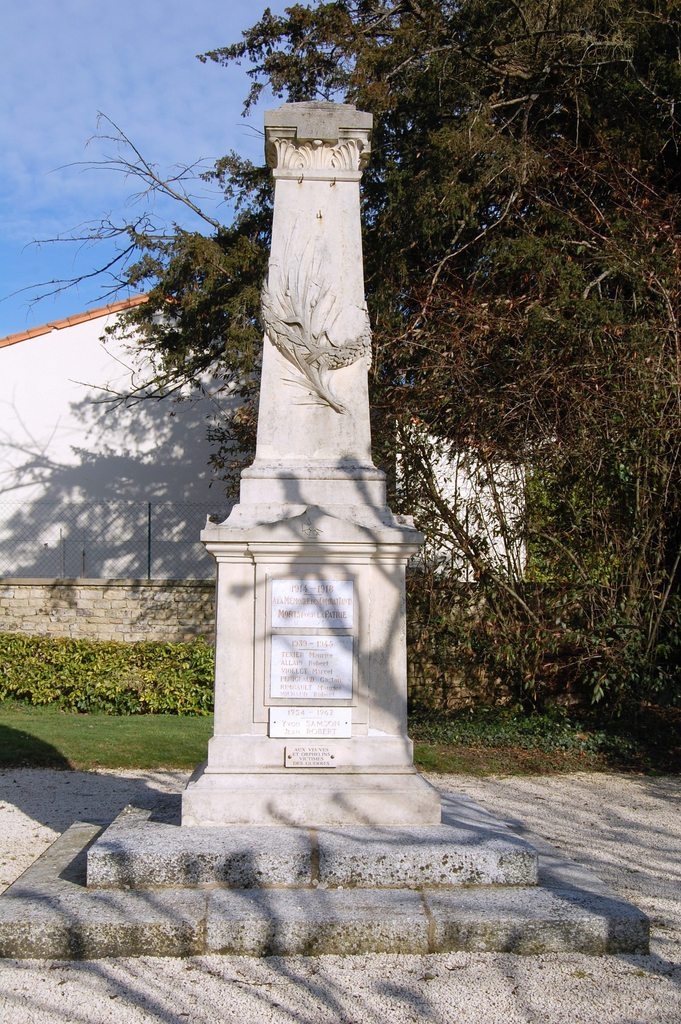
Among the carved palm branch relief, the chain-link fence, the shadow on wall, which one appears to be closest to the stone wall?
the chain-link fence

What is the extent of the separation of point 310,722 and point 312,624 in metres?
0.49

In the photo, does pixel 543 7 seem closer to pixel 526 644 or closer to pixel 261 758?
pixel 526 644

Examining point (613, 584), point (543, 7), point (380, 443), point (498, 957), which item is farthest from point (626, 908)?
point (543, 7)

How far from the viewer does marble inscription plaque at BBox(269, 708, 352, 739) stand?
4.72 meters

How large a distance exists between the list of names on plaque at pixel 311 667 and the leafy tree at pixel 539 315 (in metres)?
5.14

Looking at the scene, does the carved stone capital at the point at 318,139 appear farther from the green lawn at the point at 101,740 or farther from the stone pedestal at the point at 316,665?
the green lawn at the point at 101,740

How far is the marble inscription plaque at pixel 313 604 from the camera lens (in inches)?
189

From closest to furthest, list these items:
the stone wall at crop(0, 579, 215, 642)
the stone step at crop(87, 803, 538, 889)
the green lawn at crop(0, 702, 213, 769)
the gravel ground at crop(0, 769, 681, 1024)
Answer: the gravel ground at crop(0, 769, 681, 1024)
the stone step at crop(87, 803, 538, 889)
the green lawn at crop(0, 702, 213, 769)
the stone wall at crop(0, 579, 215, 642)

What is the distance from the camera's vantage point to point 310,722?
4738 millimetres

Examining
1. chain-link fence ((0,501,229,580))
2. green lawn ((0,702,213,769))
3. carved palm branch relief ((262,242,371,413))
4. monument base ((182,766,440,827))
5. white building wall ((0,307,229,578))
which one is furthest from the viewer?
white building wall ((0,307,229,578))

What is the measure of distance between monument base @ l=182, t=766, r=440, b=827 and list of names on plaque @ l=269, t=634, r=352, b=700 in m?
0.40

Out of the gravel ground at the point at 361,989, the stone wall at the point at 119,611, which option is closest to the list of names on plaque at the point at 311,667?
the gravel ground at the point at 361,989

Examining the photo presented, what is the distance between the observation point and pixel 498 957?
12.6 feet

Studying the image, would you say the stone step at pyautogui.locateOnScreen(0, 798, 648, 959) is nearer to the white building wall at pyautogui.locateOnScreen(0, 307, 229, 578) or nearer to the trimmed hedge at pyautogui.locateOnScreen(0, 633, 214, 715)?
the trimmed hedge at pyautogui.locateOnScreen(0, 633, 214, 715)
